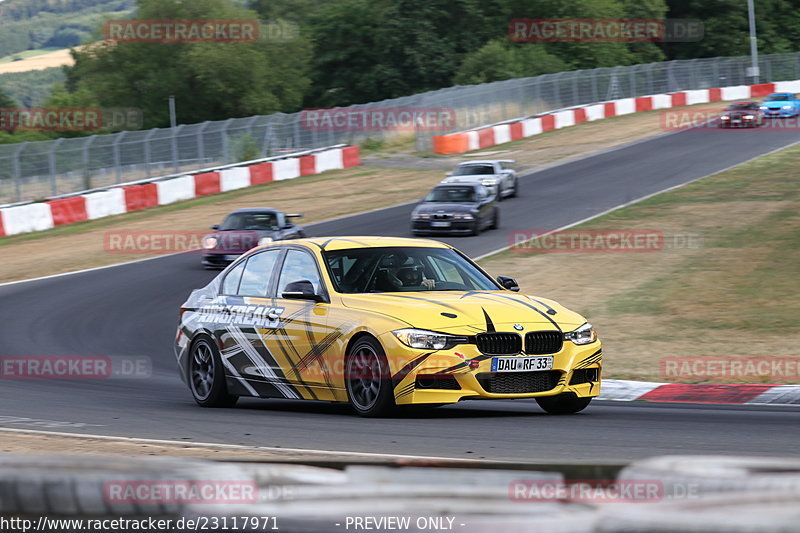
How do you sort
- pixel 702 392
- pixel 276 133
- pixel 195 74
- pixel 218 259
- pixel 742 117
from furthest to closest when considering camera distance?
pixel 195 74 → pixel 742 117 → pixel 276 133 → pixel 218 259 → pixel 702 392

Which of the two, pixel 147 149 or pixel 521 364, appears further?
pixel 147 149

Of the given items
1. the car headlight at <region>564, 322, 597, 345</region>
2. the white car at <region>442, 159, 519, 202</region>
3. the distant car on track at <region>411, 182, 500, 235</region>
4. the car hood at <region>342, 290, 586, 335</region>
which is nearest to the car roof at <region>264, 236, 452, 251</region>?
the car hood at <region>342, 290, 586, 335</region>

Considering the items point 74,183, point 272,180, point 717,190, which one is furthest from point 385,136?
point 717,190

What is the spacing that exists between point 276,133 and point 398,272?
116 ft

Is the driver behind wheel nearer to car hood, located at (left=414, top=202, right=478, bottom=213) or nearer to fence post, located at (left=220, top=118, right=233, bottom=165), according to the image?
car hood, located at (left=414, top=202, right=478, bottom=213)

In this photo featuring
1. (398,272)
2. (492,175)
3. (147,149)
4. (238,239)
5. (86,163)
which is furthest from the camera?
(147,149)

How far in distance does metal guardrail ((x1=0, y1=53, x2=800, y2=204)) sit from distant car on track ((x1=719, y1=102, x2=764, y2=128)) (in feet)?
38.2

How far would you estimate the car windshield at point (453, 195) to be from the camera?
28.5 meters

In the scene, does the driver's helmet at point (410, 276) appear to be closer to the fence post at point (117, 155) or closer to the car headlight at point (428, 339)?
the car headlight at point (428, 339)

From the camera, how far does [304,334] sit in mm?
9578

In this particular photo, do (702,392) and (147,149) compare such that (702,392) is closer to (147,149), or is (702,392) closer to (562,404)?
(562,404)

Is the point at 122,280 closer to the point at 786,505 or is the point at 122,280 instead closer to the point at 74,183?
the point at 74,183

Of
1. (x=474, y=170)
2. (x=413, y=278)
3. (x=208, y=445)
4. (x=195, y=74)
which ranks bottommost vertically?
(x=474, y=170)

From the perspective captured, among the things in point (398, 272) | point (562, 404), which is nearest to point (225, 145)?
point (398, 272)
